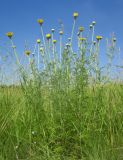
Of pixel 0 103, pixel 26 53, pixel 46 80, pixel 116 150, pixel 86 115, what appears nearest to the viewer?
pixel 116 150

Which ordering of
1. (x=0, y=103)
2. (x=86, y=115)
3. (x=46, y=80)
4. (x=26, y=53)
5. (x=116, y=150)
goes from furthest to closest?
(x=0, y=103) → (x=26, y=53) → (x=46, y=80) → (x=86, y=115) → (x=116, y=150)

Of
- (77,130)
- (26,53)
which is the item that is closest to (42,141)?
(77,130)

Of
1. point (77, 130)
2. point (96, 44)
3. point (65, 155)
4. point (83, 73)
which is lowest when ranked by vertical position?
point (65, 155)

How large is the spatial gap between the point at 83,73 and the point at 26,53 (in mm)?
842

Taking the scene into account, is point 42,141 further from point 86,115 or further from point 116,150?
point 116,150

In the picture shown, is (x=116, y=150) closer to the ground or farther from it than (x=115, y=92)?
closer to the ground

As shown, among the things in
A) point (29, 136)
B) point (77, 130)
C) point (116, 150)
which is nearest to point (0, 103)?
Result: point (29, 136)

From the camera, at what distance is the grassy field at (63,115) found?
12.3ft

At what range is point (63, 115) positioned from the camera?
155 inches

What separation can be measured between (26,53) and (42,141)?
1.11 m

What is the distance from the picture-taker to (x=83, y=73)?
13.0 feet

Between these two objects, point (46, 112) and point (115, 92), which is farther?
point (115, 92)

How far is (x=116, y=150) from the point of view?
11.9 ft

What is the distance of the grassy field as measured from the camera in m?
3.76
